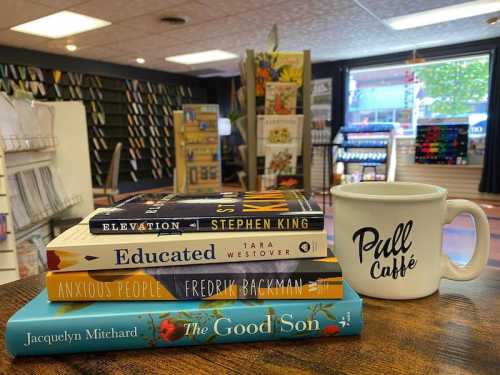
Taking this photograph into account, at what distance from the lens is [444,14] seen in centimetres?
429

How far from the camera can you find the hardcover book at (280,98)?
1.17 m

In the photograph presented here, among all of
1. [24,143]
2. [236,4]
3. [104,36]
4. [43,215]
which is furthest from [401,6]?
[43,215]

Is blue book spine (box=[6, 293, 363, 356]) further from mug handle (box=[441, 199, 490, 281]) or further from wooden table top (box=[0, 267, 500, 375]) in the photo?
mug handle (box=[441, 199, 490, 281])

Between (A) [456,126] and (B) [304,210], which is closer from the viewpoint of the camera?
(B) [304,210]

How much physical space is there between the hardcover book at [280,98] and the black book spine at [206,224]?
0.79 m

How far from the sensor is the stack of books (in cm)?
41

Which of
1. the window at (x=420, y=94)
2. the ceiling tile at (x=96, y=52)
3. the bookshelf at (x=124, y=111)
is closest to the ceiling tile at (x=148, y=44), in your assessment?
the ceiling tile at (x=96, y=52)

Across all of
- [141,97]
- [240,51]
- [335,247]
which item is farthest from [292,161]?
[141,97]

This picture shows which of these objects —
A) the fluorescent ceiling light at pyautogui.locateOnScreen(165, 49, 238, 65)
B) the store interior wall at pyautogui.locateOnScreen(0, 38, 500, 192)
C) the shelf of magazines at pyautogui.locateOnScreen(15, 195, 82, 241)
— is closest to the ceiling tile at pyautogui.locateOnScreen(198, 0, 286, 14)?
the fluorescent ceiling light at pyautogui.locateOnScreen(165, 49, 238, 65)

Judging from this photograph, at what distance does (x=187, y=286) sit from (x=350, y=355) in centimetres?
20

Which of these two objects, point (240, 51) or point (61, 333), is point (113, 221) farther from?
point (240, 51)

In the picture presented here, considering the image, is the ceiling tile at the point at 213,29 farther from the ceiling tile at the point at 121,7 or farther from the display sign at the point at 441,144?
the display sign at the point at 441,144

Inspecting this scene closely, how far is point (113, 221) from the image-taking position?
452 mm

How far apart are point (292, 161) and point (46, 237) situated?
6.54ft
